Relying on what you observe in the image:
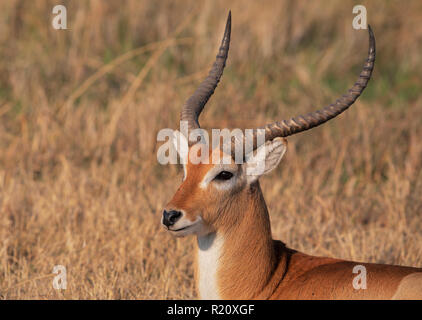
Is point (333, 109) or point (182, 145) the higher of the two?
point (333, 109)

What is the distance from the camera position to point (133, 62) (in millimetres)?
8969

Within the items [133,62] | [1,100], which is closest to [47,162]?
[1,100]

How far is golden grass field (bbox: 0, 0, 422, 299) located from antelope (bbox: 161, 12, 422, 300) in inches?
30.1

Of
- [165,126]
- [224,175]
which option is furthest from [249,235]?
[165,126]

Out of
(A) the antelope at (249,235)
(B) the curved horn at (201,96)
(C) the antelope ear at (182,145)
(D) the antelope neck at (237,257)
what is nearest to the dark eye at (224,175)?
(A) the antelope at (249,235)

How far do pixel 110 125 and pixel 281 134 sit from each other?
11.7 feet

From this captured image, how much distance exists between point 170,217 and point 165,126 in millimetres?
3737

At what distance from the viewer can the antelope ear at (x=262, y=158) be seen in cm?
430

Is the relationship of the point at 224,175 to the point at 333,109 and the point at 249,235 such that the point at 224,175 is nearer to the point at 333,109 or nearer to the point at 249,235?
the point at 249,235

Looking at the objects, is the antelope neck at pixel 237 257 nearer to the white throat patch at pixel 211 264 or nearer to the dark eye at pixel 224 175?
the white throat patch at pixel 211 264

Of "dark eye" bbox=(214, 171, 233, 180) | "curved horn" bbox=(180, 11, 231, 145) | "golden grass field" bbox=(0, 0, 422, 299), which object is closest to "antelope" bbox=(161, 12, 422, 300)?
"dark eye" bbox=(214, 171, 233, 180)

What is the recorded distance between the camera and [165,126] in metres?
7.64
